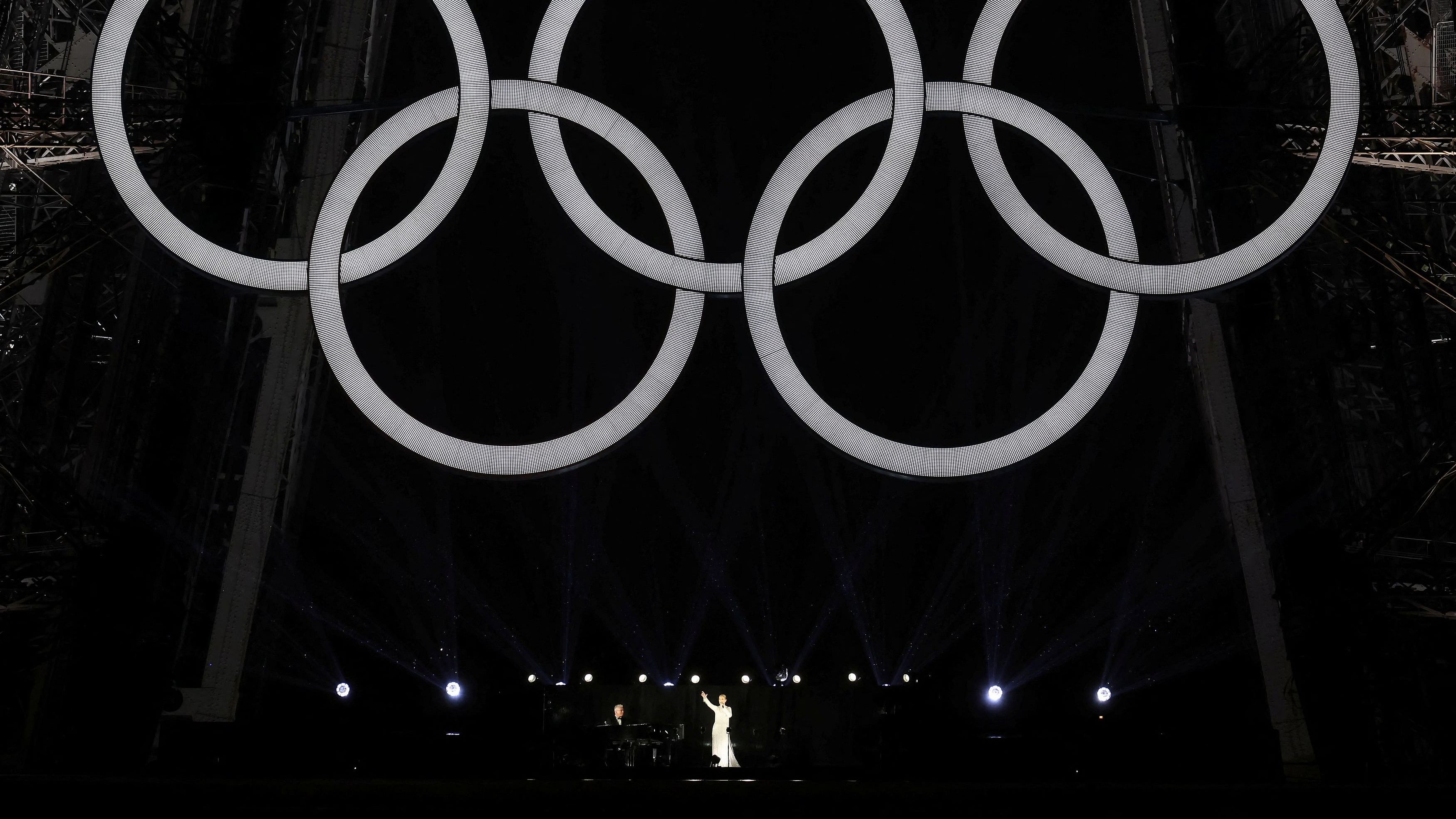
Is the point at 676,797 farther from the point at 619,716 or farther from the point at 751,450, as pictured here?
the point at 619,716

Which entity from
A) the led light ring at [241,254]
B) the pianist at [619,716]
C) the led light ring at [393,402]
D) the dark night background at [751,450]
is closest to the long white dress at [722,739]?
the dark night background at [751,450]

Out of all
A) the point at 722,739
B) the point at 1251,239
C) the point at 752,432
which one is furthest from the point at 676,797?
the point at 752,432

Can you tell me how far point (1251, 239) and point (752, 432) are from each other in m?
8.77

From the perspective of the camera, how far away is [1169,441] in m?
16.5

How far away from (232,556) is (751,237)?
8.75 metres

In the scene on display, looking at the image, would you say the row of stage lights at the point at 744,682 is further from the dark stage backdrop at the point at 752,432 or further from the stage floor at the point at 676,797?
the stage floor at the point at 676,797

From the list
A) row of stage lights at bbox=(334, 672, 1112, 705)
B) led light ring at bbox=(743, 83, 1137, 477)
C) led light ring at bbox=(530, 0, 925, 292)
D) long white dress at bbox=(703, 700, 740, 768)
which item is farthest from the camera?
row of stage lights at bbox=(334, 672, 1112, 705)

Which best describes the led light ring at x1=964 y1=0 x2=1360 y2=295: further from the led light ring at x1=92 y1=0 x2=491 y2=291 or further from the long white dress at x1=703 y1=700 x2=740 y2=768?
the long white dress at x1=703 y1=700 x2=740 y2=768

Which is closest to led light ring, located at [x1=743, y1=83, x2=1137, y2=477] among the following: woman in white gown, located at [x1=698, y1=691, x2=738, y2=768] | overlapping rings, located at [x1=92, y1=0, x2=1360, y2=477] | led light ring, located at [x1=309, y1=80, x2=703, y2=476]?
overlapping rings, located at [x1=92, y1=0, x2=1360, y2=477]

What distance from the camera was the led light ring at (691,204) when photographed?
8820 mm

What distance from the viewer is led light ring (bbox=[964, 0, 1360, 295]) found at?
28.6 ft

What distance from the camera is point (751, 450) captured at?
1667cm

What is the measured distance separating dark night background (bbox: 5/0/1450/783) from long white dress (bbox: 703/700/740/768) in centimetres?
85

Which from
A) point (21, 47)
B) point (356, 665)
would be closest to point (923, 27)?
point (356, 665)
